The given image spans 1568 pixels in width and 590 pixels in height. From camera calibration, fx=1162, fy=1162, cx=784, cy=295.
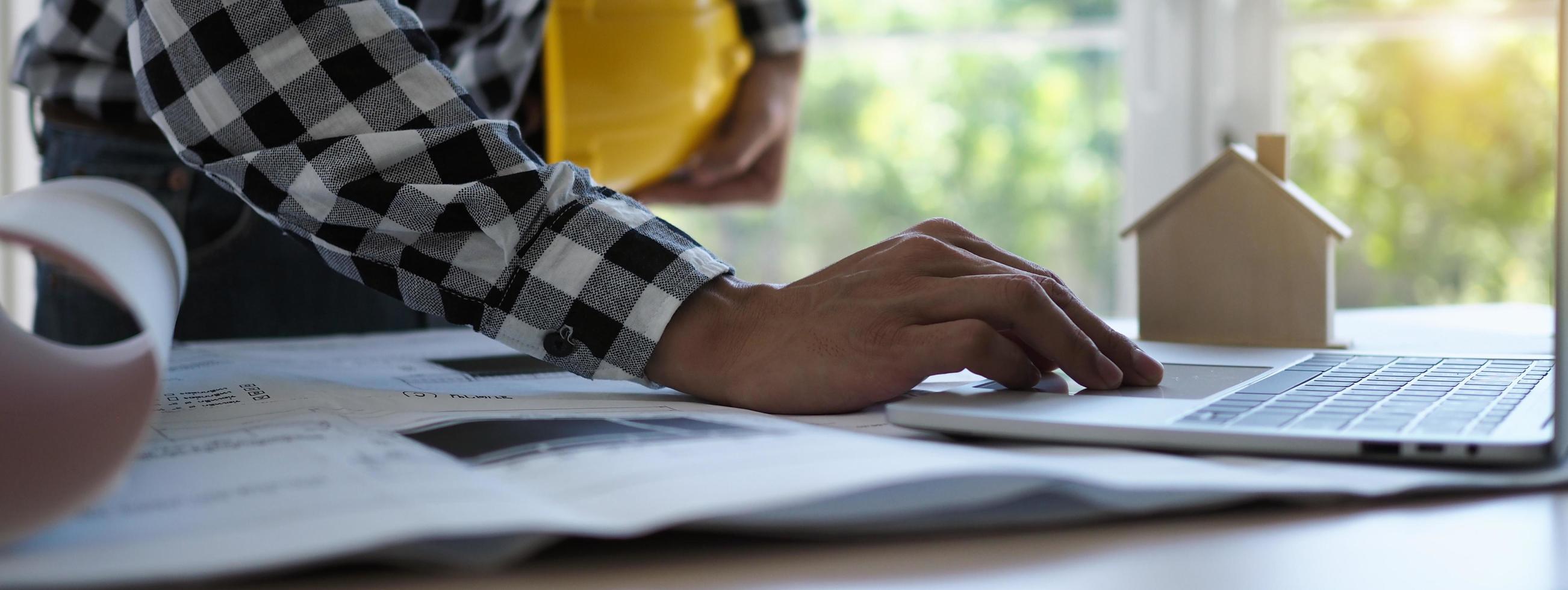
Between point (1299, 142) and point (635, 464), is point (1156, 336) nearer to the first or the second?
point (635, 464)

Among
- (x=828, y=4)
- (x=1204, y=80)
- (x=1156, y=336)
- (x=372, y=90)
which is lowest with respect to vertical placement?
(x=1156, y=336)

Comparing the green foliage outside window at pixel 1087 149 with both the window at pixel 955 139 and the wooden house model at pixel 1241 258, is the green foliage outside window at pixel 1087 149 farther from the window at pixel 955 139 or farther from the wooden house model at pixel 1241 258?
the wooden house model at pixel 1241 258

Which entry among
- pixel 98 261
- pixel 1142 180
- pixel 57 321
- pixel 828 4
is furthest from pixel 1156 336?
pixel 828 4

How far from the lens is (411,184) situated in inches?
22.4

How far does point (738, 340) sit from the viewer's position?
1.81ft

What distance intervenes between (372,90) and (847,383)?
28 cm

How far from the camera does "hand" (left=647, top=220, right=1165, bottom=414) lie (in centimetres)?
51

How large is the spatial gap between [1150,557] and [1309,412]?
173 millimetres

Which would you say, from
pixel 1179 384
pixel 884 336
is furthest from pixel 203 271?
pixel 1179 384

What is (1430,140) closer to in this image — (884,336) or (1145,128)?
(1145,128)

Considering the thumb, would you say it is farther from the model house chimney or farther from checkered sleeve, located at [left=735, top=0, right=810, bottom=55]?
the model house chimney

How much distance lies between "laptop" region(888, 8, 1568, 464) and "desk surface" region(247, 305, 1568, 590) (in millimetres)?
29

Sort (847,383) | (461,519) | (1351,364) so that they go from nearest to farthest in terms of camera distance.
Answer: (461,519) → (847,383) → (1351,364)

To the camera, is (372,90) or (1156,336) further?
(1156,336)
